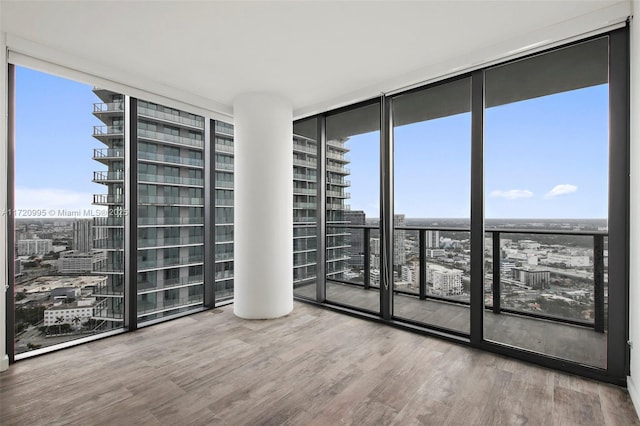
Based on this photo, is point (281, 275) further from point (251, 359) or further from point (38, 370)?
point (38, 370)

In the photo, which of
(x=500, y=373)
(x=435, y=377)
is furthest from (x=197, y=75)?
(x=500, y=373)

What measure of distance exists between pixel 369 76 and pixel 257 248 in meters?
2.22

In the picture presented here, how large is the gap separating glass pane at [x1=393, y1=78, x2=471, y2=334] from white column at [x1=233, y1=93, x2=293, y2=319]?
136 cm

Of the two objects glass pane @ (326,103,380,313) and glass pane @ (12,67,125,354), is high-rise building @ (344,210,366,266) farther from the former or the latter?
glass pane @ (12,67,125,354)

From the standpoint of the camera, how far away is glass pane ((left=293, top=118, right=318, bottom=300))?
13.3 ft

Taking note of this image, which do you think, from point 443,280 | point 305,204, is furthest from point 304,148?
point 443,280

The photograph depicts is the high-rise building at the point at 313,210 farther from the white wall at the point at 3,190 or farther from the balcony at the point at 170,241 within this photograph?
the white wall at the point at 3,190

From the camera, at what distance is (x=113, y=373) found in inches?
89.3

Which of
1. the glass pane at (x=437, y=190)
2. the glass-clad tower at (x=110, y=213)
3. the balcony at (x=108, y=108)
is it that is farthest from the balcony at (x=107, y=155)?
the glass pane at (x=437, y=190)

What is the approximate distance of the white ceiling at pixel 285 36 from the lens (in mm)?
2035

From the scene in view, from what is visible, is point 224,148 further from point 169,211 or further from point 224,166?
point 169,211

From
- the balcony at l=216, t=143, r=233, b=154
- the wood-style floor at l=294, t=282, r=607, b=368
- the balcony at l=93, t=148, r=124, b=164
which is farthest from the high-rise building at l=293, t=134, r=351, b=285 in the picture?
the balcony at l=93, t=148, r=124, b=164

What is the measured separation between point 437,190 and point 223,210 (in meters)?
2.69

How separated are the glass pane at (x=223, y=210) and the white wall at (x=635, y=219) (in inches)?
152
